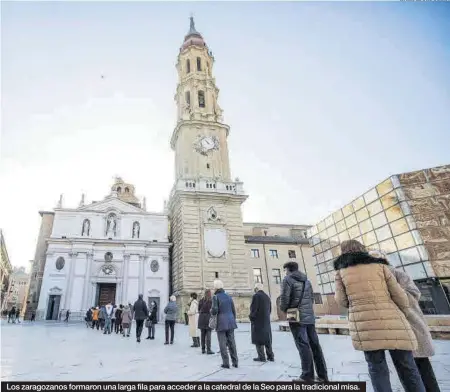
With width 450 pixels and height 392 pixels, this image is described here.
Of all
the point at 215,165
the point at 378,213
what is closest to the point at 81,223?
the point at 215,165

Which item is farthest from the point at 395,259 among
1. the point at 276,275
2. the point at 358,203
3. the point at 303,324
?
the point at 303,324

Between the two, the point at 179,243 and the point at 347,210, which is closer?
the point at 347,210

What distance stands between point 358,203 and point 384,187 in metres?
2.92

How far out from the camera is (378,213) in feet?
66.3

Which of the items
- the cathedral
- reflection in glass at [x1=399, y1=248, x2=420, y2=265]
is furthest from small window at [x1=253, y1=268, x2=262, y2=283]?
reflection in glass at [x1=399, y1=248, x2=420, y2=265]

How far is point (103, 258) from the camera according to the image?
2927 centimetres

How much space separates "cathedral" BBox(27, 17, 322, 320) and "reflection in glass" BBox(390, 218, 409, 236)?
12127 mm

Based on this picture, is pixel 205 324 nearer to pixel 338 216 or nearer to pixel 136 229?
pixel 338 216

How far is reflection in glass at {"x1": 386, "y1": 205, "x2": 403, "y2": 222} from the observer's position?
1839 cm

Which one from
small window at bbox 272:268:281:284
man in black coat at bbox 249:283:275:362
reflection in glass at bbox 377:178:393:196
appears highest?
reflection in glass at bbox 377:178:393:196

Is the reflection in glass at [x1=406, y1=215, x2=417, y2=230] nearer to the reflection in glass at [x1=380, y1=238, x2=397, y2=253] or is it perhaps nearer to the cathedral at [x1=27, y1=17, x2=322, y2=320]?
the reflection in glass at [x1=380, y1=238, x2=397, y2=253]

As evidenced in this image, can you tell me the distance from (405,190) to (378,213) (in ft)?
8.41

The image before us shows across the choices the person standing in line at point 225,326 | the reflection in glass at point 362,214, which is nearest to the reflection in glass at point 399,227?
the reflection in glass at point 362,214

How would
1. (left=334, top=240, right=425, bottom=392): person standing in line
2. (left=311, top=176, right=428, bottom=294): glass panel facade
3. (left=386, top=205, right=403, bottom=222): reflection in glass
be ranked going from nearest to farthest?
(left=334, top=240, right=425, bottom=392): person standing in line → (left=311, top=176, right=428, bottom=294): glass panel facade → (left=386, top=205, right=403, bottom=222): reflection in glass
